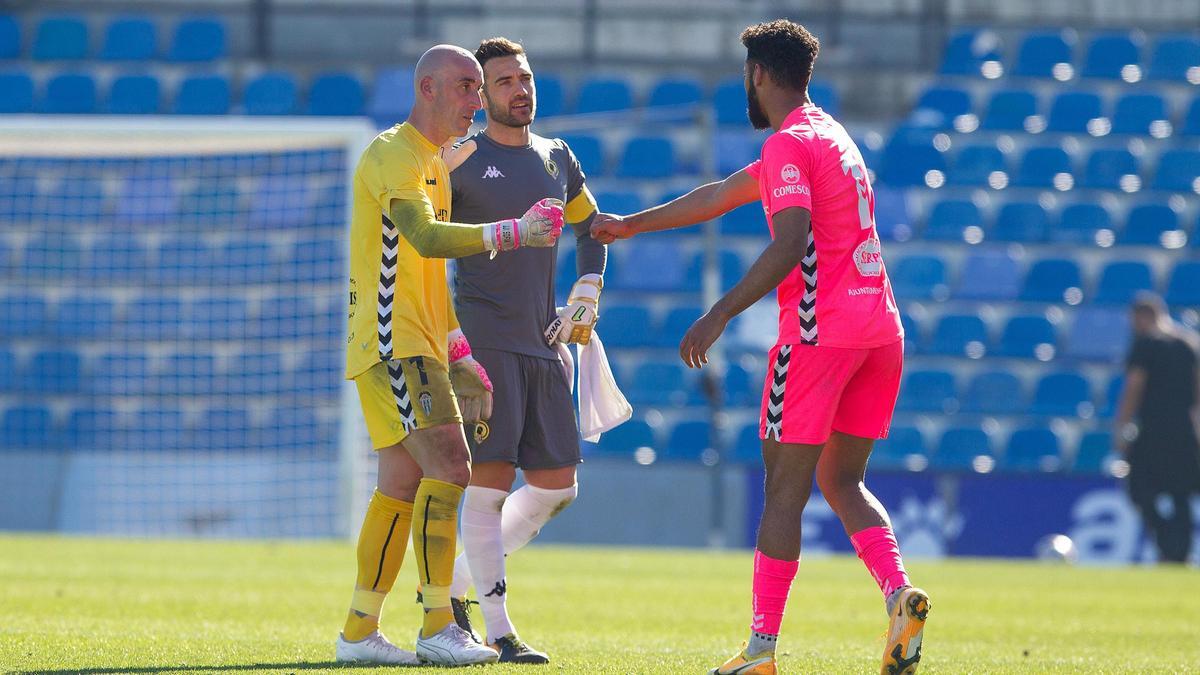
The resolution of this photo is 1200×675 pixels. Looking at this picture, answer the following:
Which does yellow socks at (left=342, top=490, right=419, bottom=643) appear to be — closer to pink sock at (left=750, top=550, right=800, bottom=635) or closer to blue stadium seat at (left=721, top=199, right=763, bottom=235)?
pink sock at (left=750, top=550, right=800, bottom=635)

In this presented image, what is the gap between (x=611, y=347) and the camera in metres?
18.4

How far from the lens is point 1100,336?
1877 centimetres

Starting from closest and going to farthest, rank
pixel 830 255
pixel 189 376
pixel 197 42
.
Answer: pixel 830 255
pixel 189 376
pixel 197 42

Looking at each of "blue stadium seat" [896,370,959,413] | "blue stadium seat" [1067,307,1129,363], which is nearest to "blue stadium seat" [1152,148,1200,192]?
"blue stadium seat" [1067,307,1129,363]

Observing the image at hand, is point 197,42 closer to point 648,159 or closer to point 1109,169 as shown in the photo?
point 648,159

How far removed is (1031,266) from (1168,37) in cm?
435

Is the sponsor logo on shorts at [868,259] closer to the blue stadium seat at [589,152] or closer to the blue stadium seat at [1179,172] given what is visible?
the blue stadium seat at [589,152]

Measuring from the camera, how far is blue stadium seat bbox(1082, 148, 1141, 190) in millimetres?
20109

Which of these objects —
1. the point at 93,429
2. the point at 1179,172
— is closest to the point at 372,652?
the point at 93,429

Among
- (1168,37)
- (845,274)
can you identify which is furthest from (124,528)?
Answer: (1168,37)

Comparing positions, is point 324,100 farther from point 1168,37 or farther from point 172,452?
point 1168,37

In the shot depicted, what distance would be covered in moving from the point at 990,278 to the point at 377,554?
1428 centimetres

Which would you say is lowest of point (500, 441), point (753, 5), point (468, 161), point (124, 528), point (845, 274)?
point (124, 528)

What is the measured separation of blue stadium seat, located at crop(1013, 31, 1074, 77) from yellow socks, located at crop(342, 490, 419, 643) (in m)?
16.7
